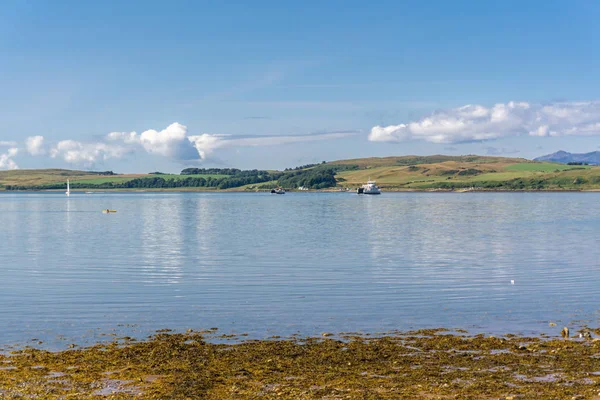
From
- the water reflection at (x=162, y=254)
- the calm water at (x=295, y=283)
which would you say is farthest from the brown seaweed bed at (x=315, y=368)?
the water reflection at (x=162, y=254)

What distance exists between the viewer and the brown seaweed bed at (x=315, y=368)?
1391 centimetres

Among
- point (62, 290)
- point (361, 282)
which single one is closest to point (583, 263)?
point (361, 282)

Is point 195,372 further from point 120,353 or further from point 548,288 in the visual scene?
point 548,288

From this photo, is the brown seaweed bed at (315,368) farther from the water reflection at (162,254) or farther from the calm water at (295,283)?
the water reflection at (162,254)

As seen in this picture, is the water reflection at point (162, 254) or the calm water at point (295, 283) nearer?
the calm water at point (295, 283)

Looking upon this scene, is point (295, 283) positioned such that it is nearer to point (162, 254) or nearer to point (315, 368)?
point (315, 368)

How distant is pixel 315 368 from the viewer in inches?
628

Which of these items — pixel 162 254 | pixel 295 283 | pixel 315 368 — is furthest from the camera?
pixel 162 254

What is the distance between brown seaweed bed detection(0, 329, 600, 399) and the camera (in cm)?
1391

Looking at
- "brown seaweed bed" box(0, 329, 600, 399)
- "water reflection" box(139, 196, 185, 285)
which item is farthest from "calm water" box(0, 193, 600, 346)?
"brown seaweed bed" box(0, 329, 600, 399)

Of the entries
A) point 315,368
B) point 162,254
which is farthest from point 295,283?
point 162,254

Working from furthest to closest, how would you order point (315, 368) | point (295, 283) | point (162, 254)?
point (162, 254) → point (295, 283) → point (315, 368)

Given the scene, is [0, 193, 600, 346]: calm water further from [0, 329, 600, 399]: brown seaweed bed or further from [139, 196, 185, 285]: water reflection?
[0, 329, 600, 399]: brown seaweed bed

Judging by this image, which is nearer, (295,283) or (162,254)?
(295,283)
